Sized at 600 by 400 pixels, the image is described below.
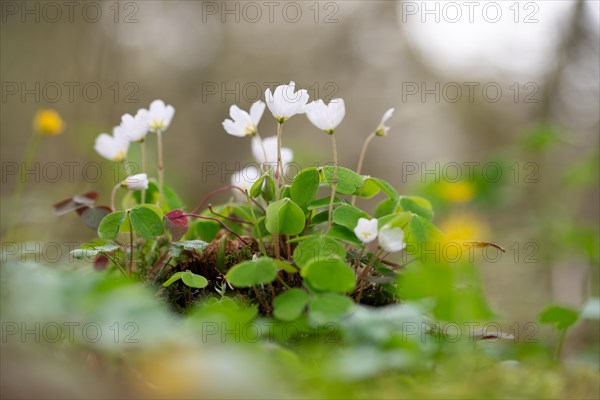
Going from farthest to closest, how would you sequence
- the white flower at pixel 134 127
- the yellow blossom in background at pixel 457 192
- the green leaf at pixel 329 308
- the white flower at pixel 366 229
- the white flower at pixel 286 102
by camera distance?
the yellow blossom in background at pixel 457 192 → the white flower at pixel 134 127 → the white flower at pixel 286 102 → the white flower at pixel 366 229 → the green leaf at pixel 329 308

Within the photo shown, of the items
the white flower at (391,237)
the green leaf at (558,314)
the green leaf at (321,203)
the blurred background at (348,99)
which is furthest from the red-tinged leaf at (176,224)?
the blurred background at (348,99)

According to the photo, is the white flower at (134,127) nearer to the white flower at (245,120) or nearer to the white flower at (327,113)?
the white flower at (245,120)

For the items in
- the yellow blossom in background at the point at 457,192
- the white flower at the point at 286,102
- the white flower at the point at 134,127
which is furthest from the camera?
the yellow blossom in background at the point at 457,192

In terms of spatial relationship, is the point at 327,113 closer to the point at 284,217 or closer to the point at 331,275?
the point at 284,217

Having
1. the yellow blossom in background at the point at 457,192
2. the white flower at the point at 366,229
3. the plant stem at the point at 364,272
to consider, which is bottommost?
the yellow blossom in background at the point at 457,192

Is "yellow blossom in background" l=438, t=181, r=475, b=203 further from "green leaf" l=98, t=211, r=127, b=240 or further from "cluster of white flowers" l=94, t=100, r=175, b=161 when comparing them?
"green leaf" l=98, t=211, r=127, b=240

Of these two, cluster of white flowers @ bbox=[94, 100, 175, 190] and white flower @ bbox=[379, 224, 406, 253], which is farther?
cluster of white flowers @ bbox=[94, 100, 175, 190]

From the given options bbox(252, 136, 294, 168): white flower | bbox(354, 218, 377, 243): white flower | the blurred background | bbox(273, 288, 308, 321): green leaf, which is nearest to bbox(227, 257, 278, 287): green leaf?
bbox(273, 288, 308, 321): green leaf
